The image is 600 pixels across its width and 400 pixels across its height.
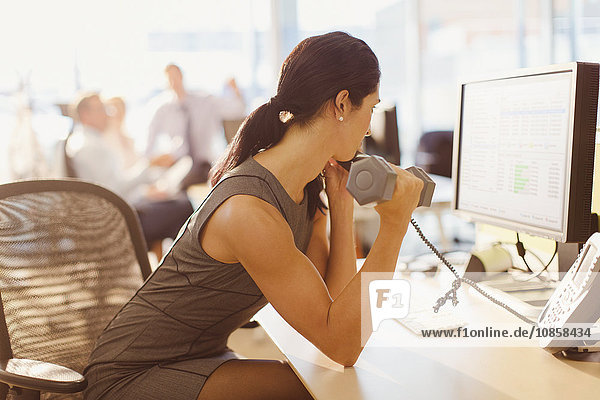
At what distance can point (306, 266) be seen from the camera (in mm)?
1062

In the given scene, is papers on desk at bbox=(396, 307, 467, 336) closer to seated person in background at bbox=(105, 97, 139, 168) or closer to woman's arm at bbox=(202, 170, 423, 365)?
woman's arm at bbox=(202, 170, 423, 365)

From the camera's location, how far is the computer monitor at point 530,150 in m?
1.15

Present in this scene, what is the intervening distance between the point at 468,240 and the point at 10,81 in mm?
4175

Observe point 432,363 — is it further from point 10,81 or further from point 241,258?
point 10,81

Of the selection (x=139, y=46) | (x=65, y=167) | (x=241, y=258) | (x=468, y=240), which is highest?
(x=139, y=46)

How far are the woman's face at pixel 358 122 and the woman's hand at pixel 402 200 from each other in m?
0.17

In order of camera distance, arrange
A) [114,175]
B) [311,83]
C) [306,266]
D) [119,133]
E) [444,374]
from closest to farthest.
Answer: [444,374] < [306,266] < [311,83] < [114,175] < [119,133]

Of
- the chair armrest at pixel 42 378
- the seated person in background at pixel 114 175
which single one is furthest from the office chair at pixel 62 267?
the seated person in background at pixel 114 175

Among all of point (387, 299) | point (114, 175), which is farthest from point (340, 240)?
point (114, 175)

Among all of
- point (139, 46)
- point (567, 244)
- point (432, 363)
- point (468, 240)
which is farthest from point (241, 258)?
point (139, 46)

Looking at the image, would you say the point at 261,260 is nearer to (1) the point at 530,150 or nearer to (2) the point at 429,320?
(2) the point at 429,320

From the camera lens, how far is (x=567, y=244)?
4.18 ft

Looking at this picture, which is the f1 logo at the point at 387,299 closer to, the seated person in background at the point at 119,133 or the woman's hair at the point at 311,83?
the woman's hair at the point at 311,83

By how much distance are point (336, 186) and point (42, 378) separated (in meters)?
0.74
